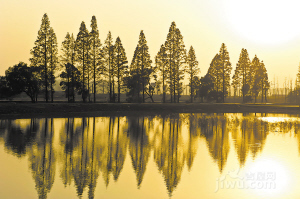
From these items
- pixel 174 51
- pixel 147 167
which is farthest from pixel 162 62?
pixel 147 167

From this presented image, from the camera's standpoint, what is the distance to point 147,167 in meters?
15.4

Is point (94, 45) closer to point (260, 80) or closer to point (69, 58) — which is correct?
point (69, 58)

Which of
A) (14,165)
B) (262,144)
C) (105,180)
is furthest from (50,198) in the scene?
(262,144)

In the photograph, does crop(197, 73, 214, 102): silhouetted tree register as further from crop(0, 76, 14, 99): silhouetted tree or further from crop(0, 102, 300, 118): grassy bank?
crop(0, 76, 14, 99): silhouetted tree

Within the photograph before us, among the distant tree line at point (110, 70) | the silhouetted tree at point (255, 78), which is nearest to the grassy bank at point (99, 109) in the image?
the distant tree line at point (110, 70)

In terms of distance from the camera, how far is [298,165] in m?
16.3

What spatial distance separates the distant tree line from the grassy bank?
10.2m

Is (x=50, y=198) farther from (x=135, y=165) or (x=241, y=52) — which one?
(x=241, y=52)

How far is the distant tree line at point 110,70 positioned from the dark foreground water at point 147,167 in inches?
1843

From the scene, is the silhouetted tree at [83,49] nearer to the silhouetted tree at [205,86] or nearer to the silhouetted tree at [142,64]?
the silhouetted tree at [142,64]

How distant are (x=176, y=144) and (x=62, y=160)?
8536mm

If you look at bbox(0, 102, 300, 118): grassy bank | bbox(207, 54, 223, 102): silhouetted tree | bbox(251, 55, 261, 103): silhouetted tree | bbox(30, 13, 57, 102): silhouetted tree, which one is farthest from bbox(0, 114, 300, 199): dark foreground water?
bbox(251, 55, 261, 103): silhouetted tree

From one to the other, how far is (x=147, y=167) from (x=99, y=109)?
44.6 m

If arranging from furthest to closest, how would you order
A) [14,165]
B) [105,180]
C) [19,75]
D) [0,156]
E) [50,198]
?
1. [19,75]
2. [0,156]
3. [14,165]
4. [105,180]
5. [50,198]
